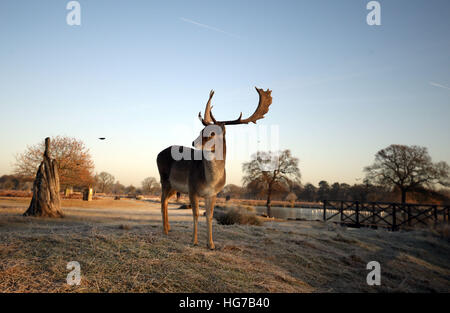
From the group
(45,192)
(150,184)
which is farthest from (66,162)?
(150,184)

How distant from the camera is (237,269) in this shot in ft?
15.9

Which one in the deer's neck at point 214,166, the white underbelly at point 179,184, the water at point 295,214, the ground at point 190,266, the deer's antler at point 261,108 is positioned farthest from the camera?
the water at point 295,214

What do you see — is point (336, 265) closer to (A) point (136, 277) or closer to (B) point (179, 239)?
(B) point (179, 239)

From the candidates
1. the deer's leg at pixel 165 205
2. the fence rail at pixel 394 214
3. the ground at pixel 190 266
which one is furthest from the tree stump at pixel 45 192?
the fence rail at pixel 394 214

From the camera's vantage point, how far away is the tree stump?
490 inches

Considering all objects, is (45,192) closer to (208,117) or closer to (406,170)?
(208,117)

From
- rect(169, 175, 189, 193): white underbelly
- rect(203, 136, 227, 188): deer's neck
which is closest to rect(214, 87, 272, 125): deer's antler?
rect(203, 136, 227, 188): deer's neck

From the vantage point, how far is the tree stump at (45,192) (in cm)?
1245

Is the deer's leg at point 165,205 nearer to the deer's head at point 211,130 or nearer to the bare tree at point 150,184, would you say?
the deer's head at point 211,130

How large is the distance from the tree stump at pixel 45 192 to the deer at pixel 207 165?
8621mm

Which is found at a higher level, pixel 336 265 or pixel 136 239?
pixel 136 239

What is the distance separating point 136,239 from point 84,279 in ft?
7.51
